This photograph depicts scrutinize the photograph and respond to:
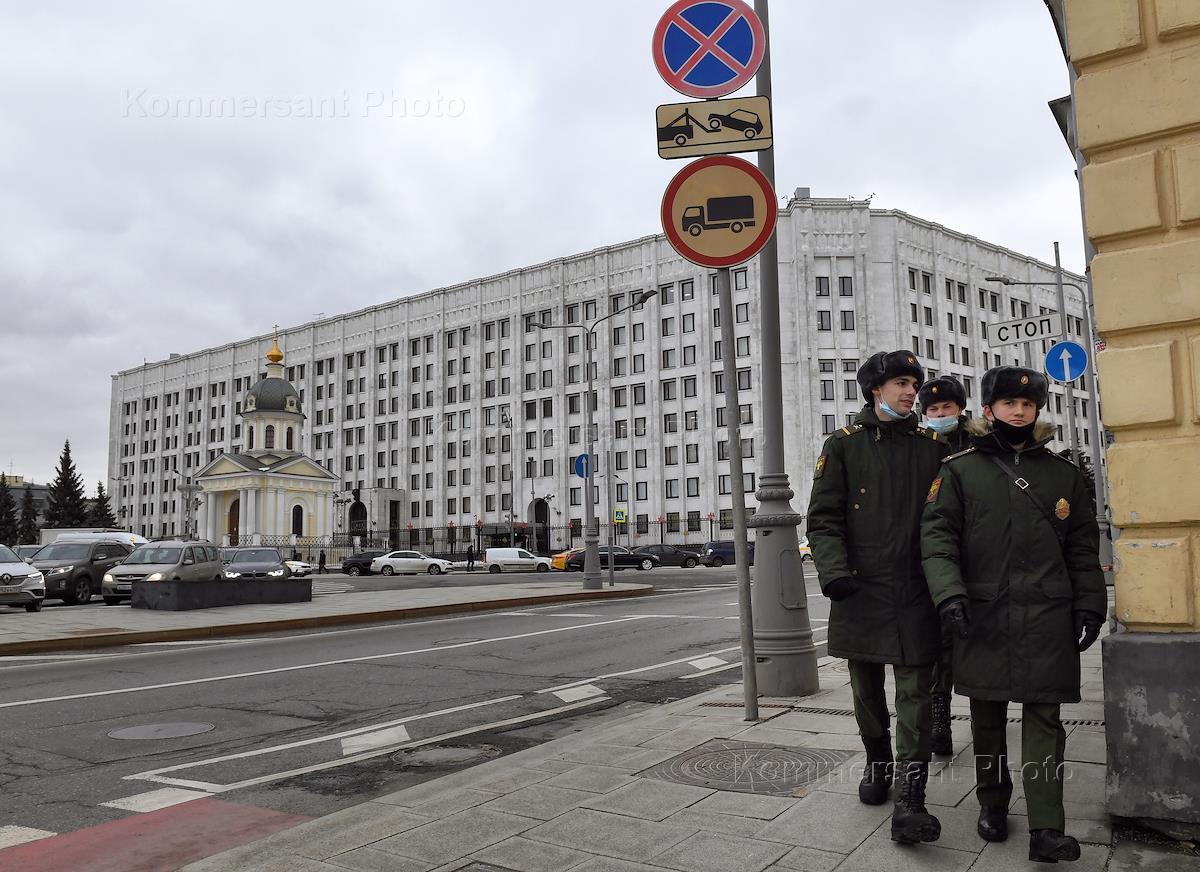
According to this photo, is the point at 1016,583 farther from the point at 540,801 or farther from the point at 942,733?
the point at 540,801

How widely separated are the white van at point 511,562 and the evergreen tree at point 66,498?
61519 millimetres

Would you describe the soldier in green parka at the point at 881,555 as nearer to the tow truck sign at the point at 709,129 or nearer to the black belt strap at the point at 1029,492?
the black belt strap at the point at 1029,492

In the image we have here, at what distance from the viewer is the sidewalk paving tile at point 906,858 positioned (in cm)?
342

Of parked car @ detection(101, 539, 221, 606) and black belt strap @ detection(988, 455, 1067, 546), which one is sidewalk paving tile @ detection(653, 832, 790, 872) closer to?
black belt strap @ detection(988, 455, 1067, 546)

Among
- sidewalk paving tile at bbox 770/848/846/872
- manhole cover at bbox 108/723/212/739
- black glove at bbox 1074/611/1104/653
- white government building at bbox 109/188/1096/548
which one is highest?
white government building at bbox 109/188/1096/548

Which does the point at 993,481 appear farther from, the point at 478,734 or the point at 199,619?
the point at 199,619

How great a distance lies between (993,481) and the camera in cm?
382

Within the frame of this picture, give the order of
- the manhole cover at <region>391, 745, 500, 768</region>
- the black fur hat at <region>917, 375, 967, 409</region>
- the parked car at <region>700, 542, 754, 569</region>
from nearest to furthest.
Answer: the black fur hat at <region>917, 375, 967, 409</region> → the manhole cover at <region>391, 745, 500, 768</region> → the parked car at <region>700, 542, 754, 569</region>

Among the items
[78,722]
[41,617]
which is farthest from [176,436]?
[78,722]

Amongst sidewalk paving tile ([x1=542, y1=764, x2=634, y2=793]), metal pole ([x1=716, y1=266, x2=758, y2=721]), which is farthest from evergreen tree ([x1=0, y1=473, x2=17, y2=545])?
sidewalk paving tile ([x1=542, y1=764, x2=634, y2=793])

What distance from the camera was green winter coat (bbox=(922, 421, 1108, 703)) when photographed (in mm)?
3627

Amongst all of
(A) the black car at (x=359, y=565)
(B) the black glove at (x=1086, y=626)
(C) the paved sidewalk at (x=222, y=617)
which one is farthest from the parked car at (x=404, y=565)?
(B) the black glove at (x=1086, y=626)

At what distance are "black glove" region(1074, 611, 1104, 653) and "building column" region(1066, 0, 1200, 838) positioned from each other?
42 centimetres

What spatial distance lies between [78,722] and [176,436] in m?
107
